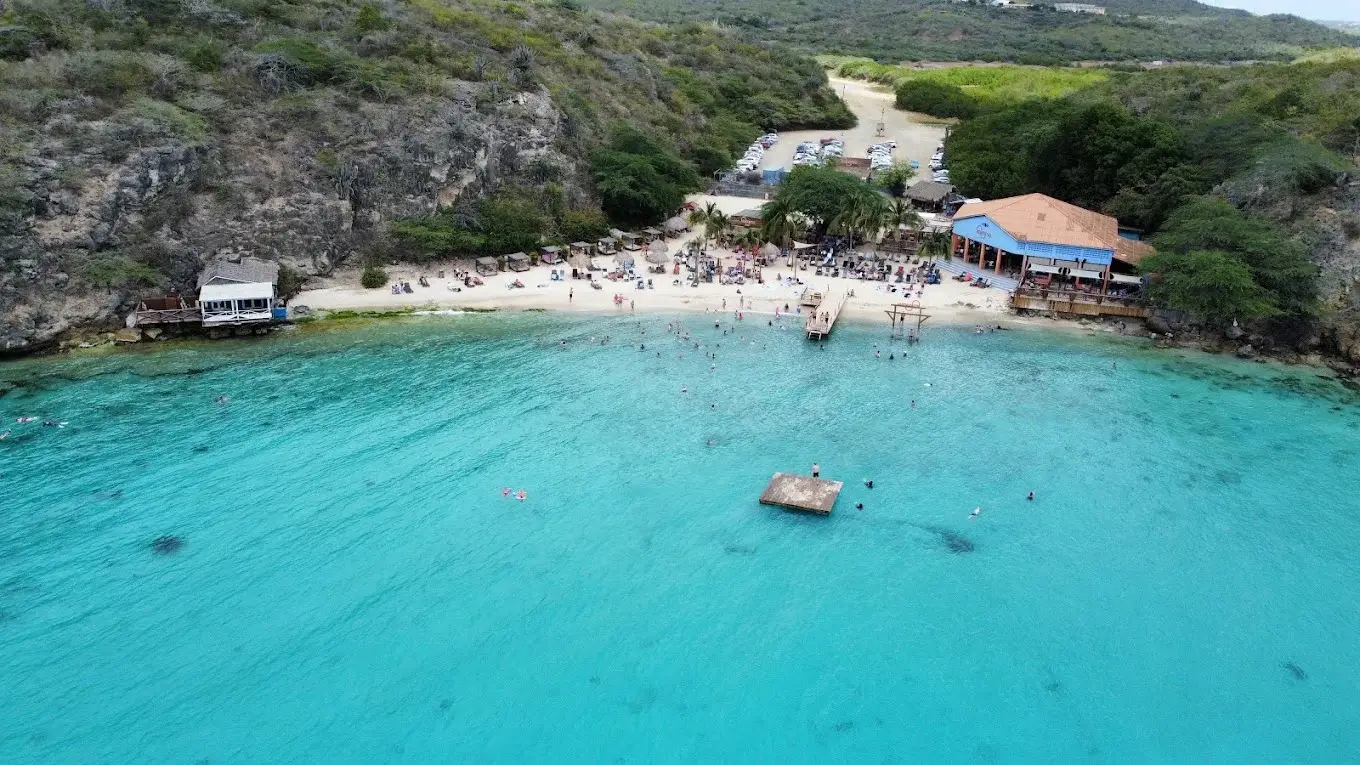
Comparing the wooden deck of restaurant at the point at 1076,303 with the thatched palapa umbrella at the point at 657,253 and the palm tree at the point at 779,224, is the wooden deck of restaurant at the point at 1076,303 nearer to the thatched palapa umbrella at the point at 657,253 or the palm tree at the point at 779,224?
the palm tree at the point at 779,224

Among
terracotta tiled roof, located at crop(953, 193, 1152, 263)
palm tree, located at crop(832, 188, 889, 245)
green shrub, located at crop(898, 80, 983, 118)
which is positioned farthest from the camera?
green shrub, located at crop(898, 80, 983, 118)

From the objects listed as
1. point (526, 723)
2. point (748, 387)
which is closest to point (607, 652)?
point (526, 723)

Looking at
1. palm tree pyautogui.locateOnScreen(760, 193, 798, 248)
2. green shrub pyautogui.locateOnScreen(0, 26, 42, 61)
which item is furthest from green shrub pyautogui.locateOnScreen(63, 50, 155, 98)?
palm tree pyautogui.locateOnScreen(760, 193, 798, 248)

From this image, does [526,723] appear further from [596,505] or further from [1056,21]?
[1056,21]

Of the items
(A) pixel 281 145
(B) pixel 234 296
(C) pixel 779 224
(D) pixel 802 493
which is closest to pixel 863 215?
(C) pixel 779 224

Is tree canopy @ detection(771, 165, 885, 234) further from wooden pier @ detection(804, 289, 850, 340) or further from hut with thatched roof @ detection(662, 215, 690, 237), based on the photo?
wooden pier @ detection(804, 289, 850, 340)
